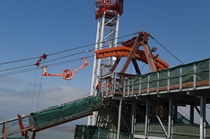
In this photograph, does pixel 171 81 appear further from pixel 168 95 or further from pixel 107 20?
pixel 107 20

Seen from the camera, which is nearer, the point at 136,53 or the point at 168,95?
the point at 168,95

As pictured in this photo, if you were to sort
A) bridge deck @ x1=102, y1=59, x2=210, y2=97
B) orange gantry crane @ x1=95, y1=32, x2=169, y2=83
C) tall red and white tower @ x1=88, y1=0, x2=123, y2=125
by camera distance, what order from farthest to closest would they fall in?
tall red and white tower @ x1=88, y1=0, x2=123, y2=125
orange gantry crane @ x1=95, y1=32, x2=169, y2=83
bridge deck @ x1=102, y1=59, x2=210, y2=97

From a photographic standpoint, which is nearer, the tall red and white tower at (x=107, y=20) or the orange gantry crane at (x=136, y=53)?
the orange gantry crane at (x=136, y=53)

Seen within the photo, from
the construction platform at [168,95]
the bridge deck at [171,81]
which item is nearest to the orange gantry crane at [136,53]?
the construction platform at [168,95]

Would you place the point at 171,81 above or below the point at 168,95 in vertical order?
above

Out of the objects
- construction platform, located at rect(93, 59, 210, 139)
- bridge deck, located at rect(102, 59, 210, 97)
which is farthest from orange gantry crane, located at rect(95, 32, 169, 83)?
bridge deck, located at rect(102, 59, 210, 97)

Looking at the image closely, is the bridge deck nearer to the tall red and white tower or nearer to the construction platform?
the construction platform

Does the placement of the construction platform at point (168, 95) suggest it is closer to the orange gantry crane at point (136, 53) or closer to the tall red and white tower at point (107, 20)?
the orange gantry crane at point (136, 53)

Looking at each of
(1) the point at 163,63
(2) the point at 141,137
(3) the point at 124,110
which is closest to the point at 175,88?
(2) the point at 141,137

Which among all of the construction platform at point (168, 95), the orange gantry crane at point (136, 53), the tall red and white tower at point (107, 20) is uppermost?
the tall red and white tower at point (107, 20)

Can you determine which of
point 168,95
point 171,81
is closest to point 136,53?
point 168,95

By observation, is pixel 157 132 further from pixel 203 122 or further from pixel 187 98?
pixel 203 122

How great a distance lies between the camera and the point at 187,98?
1015 inches

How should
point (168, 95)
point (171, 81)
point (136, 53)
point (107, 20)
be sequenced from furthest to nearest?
point (107, 20)
point (136, 53)
point (168, 95)
point (171, 81)
